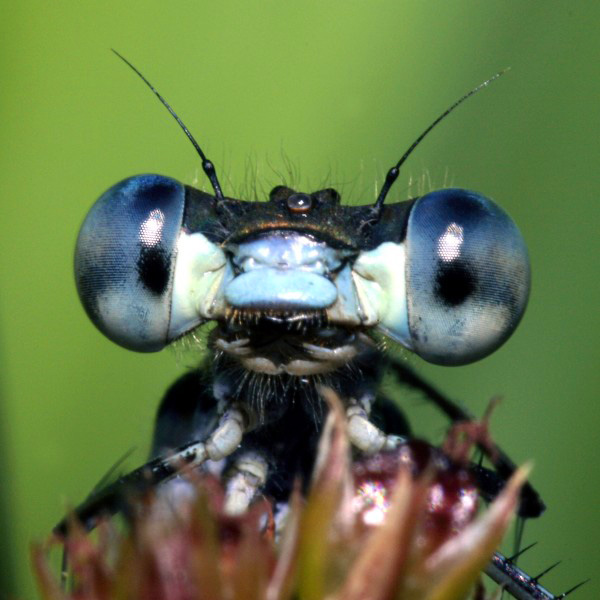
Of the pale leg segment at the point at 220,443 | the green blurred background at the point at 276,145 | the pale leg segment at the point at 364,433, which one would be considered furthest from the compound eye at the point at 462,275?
the green blurred background at the point at 276,145

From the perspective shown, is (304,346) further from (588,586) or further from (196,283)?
(588,586)

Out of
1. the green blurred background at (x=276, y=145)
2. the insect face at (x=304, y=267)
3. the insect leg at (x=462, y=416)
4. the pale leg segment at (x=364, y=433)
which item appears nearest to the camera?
the insect face at (x=304, y=267)

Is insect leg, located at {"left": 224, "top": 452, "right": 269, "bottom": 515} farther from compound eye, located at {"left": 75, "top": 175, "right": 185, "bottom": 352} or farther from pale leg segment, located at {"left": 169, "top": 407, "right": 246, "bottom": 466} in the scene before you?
compound eye, located at {"left": 75, "top": 175, "right": 185, "bottom": 352}

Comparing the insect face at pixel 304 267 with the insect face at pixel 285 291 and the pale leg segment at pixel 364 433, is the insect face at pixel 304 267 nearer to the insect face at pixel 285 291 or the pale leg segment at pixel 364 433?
the insect face at pixel 285 291

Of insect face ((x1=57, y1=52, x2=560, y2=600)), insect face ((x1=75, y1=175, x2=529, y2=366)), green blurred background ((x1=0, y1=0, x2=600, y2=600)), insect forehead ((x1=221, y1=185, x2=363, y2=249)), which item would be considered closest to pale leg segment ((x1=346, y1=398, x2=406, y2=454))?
insect face ((x1=57, y1=52, x2=560, y2=600))

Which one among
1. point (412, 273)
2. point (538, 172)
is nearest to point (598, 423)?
point (538, 172)

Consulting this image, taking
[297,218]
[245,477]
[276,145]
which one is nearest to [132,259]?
[297,218]

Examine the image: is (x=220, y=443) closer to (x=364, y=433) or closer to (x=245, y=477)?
(x=245, y=477)
